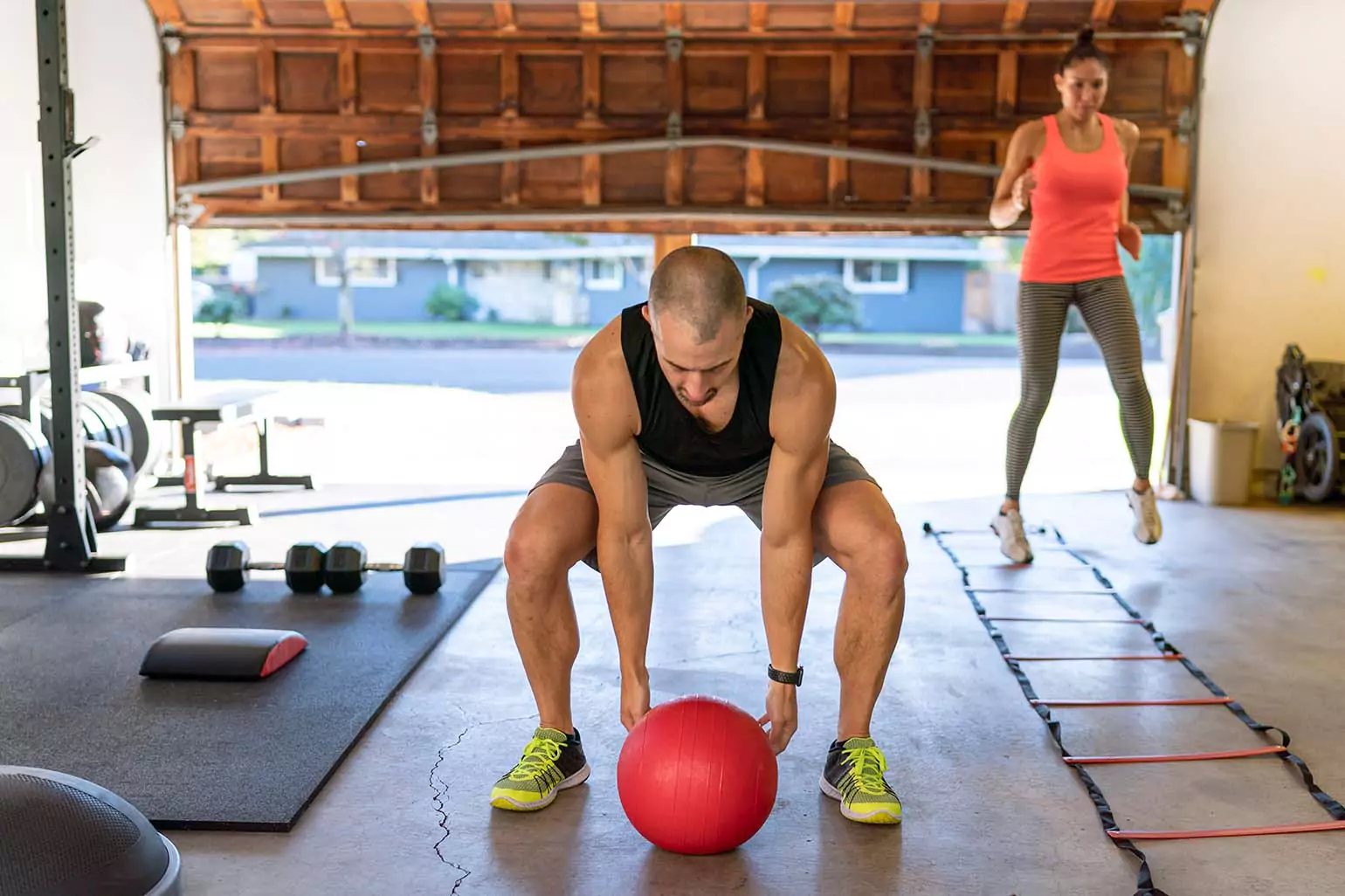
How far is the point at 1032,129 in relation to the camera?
4.39 meters

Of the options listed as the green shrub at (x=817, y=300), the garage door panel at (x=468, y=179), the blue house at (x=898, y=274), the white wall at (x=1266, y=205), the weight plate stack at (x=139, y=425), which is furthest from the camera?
the green shrub at (x=817, y=300)

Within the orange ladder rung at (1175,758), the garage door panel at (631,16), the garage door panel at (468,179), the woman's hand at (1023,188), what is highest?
the garage door panel at (631,16)

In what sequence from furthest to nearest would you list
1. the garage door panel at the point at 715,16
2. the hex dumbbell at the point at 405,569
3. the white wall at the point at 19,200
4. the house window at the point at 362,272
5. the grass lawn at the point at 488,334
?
the grass lawn at the point at 488,334, the house window at the point at 362,272, the garage door panel at the point at 715,16, the white wall at the point at 19,200, the hex dumbbell at the point at 405,569

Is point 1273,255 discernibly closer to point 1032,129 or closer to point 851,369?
point 1032,129

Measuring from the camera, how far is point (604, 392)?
2160mm

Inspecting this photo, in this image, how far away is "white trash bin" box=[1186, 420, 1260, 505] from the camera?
6.00m

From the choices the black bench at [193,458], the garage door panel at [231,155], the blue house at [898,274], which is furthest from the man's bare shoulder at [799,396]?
the blue house at [898,274]

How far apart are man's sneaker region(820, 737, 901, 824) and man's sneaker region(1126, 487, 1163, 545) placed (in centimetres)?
246

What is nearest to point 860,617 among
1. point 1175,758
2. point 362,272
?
point 1175,758

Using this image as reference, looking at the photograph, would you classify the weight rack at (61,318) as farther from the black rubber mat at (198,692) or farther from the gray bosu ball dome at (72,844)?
the gray bosu ball dome at (72,844)

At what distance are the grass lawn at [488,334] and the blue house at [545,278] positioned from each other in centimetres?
52

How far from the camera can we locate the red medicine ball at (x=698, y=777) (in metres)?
2.04

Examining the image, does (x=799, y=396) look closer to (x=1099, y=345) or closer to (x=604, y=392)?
(x=604, y=392)

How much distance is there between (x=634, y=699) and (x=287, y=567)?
2.14 meters
